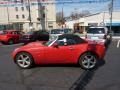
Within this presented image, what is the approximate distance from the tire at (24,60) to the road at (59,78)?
229mm

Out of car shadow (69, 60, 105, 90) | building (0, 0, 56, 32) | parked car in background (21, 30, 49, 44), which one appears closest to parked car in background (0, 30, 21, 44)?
parked car in background (21, 30, 49, 44)

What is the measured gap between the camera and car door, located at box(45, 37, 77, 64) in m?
11.7

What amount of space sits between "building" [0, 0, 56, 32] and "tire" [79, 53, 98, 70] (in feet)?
241

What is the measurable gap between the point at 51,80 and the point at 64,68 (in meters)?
2.28

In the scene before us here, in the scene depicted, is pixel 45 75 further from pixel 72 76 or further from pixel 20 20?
pixel 20 20

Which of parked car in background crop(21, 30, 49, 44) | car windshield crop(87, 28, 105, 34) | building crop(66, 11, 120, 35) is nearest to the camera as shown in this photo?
car windshield crop(87, 28, 105, 34)

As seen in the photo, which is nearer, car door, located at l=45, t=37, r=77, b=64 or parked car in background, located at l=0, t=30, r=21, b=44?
car door, located at l=45, t=37, r=77, b=64

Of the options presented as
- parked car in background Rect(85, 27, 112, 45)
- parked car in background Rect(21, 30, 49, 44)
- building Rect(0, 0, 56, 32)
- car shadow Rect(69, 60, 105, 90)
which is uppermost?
building Rect(0, 0, 56, 32)

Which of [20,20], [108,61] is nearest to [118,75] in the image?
[108,61]

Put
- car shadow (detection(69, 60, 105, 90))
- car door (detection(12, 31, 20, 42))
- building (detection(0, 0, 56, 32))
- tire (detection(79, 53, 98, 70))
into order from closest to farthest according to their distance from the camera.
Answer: car shadow (detection(69, 60, 105, 90)) → tire (detection(79, 53, 98, 70)) → car door (detection(12, 31, 20, 42)) → building (detection(0, 0, 56, 32))

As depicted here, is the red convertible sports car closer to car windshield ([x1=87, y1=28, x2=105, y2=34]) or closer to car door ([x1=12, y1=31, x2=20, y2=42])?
car windshield ([x1=87, y1=28, x2=105, y2=34])

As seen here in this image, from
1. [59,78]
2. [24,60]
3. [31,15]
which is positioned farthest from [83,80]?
[31,15]

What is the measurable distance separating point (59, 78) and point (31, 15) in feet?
255

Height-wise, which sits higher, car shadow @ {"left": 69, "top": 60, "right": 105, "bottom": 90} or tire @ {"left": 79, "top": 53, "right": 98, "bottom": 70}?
tire @ {"left": 79, "top": 53, "right": 98, "bottom": 70}
